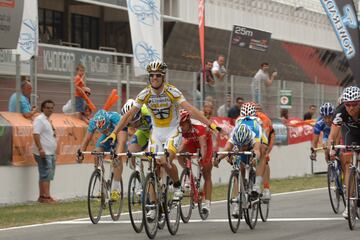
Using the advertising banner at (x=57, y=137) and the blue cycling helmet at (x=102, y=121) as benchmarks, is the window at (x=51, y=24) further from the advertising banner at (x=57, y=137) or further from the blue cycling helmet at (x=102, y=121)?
the blue cycling helmet at (x=102, y=121)

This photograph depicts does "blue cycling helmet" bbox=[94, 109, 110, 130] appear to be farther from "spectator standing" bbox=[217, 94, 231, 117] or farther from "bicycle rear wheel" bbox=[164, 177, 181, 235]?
"spectator standing" bbox=[217, 94, 231, 117]

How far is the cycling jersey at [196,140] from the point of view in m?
15.2

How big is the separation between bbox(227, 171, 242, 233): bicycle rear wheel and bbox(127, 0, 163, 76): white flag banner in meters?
8.23

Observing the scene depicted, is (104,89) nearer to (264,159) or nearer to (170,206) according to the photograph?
(264,159)

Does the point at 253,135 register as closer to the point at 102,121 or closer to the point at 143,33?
the point at 102,121

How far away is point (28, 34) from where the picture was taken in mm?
20266

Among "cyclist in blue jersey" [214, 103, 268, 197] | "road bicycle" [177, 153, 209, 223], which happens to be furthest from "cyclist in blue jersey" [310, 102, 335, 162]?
"road bicycle" [177, 153, 209, 223]

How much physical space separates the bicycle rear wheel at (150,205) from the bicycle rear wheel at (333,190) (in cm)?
431

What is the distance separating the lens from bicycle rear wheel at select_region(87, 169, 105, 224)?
15.0m

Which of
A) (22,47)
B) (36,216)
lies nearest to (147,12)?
(22,47)

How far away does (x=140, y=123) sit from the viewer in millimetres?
15172

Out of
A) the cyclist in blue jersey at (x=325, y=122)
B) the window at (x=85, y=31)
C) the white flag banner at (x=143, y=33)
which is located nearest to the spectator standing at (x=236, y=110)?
the white flag banner at (x=143, y=33)

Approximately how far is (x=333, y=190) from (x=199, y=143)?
105 inches

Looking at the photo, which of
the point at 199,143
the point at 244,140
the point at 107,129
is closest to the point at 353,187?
the point at 244,140
